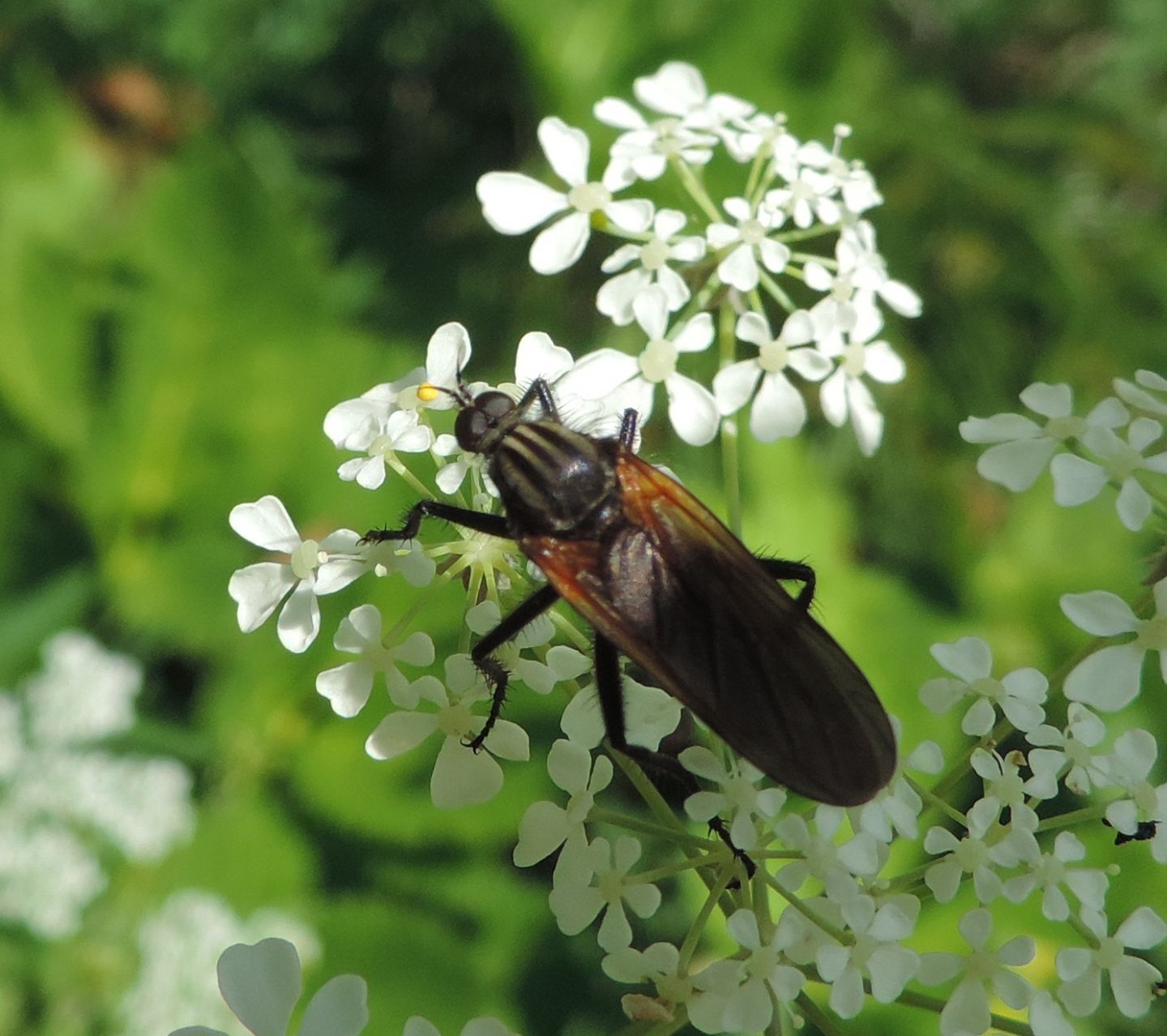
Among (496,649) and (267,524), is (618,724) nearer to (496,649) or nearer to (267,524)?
(496,649)

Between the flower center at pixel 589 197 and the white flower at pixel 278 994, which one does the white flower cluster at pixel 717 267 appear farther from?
the white flower at pixel 278 994

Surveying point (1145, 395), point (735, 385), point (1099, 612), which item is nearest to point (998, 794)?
point (1099, 612)

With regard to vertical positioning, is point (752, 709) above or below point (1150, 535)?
above

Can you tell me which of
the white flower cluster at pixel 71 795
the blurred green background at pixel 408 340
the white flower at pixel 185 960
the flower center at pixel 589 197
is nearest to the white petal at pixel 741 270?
the flower center at pixel 589 197

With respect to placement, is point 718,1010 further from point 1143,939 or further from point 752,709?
point 1143,939

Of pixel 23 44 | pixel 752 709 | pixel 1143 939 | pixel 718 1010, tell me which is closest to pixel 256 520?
pixel 752 709

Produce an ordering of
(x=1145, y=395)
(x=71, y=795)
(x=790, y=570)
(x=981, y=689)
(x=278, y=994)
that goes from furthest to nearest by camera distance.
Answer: (x=71, y=795) < (x=790, y=570) < (x=1145, y=395) < (x=981, y=689) < (x=278, y=994)

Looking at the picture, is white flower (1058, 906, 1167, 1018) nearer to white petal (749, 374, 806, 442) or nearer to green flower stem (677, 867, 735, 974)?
green flower stem (677, 867, 735, 974)
